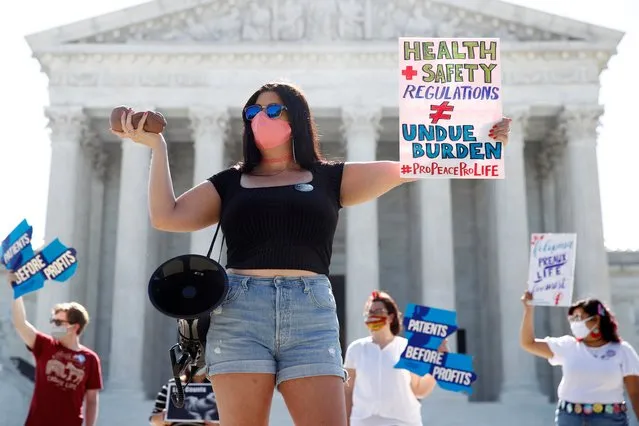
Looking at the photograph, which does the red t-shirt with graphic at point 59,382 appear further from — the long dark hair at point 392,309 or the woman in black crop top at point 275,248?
the woman in black crop top at point 275,248

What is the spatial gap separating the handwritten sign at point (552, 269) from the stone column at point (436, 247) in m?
18.0

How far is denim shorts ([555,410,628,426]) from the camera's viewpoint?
8.61 m

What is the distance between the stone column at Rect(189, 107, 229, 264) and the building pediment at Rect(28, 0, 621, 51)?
10.1ft

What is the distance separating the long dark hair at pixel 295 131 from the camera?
4.38 meters

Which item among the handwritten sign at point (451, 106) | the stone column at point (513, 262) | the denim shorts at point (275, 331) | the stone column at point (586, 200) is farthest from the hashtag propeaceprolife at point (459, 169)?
the stone column at point (586, 200)

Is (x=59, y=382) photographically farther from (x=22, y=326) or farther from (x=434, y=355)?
(x=434, y=355)

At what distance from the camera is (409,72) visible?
4.84m

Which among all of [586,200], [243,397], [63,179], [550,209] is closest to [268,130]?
[243,397]

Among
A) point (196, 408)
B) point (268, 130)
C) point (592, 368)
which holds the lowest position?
point (196, 408)

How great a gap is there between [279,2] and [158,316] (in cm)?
1347

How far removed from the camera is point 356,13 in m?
32.4

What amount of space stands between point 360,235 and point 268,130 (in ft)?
85.0

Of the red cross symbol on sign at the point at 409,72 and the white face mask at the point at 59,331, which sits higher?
the red cross symbol on sign at the point at 409,72

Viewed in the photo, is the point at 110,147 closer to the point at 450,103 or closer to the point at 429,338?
the point at 429,338
